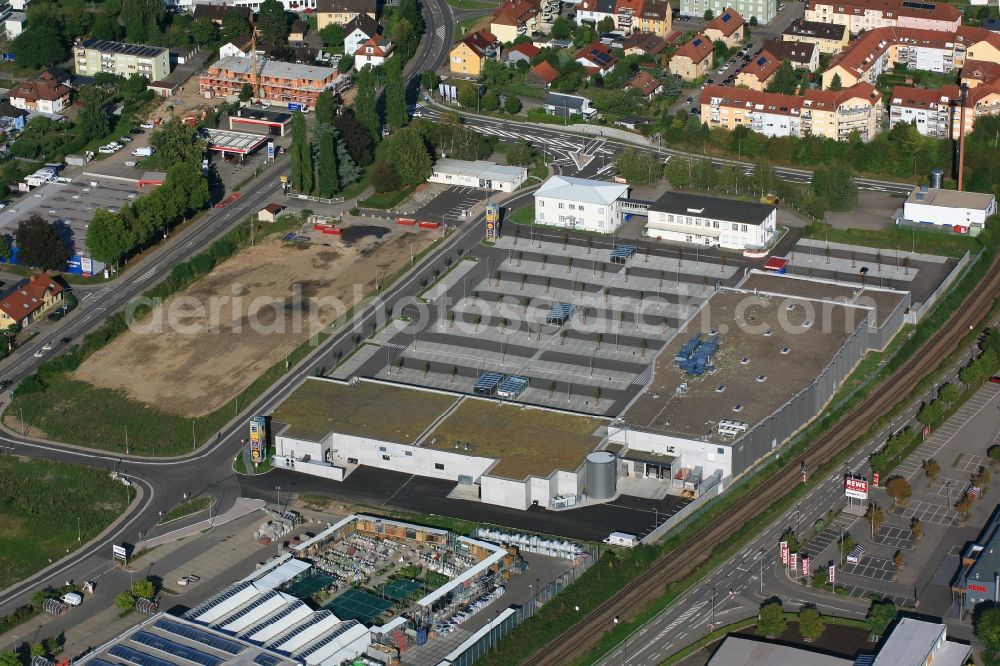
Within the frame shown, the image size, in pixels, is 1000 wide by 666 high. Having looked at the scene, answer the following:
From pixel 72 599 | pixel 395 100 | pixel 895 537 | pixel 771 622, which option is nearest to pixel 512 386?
pixel 895 537

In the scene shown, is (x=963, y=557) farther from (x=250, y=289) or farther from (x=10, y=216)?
(x=10, y=216)

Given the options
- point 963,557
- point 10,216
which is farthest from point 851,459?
point 10,216

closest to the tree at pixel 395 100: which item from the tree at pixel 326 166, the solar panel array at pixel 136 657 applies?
the tree at pixel 326 166

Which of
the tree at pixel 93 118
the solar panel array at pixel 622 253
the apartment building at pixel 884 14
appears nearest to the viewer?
the solar panel array at pixel 622 253

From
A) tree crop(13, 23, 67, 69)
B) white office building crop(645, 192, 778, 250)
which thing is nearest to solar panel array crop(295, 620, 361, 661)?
white office building crop(645, 192, 778, 250)

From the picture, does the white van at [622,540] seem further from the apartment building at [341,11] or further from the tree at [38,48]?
the tree at [38,48]
